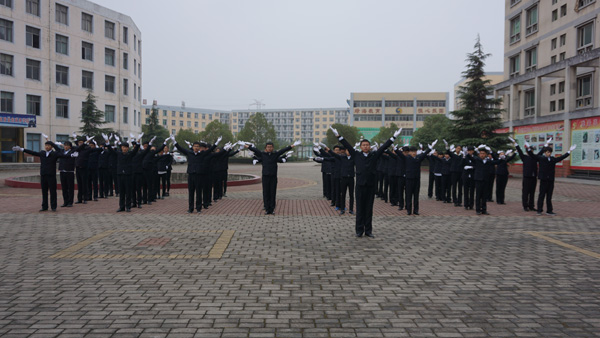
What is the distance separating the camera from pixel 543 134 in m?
30.1

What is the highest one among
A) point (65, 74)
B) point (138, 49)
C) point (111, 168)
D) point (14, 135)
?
point (138, 49)

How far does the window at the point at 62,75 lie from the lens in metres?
41.1

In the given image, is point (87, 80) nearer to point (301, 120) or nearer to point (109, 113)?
point (109, 113)

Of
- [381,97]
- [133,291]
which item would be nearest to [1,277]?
[133,291]

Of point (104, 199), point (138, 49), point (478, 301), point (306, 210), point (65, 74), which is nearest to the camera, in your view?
point (478, 301)

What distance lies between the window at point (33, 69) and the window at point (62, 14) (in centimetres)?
503

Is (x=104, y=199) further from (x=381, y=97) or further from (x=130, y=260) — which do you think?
(x=381, y=97)

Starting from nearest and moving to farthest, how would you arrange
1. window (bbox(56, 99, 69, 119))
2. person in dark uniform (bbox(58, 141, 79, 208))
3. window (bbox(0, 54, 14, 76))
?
person in dark uniform (bbox(58, 141, 79, 208))
window (bbox(0, 54, 14, 76))
window (bbox(56, 99, 69, 119))

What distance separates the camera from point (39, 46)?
39.4 m

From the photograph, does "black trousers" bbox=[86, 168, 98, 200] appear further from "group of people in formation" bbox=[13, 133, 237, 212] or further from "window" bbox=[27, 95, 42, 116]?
"window" bbox=[27, 95, 42, 116]

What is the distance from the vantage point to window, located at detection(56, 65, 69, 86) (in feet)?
135

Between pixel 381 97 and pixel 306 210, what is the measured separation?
85.0m

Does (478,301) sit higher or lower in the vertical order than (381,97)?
lower

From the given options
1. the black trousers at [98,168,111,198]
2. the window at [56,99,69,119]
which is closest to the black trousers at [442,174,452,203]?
the black trousers at [98,168,111,198]
